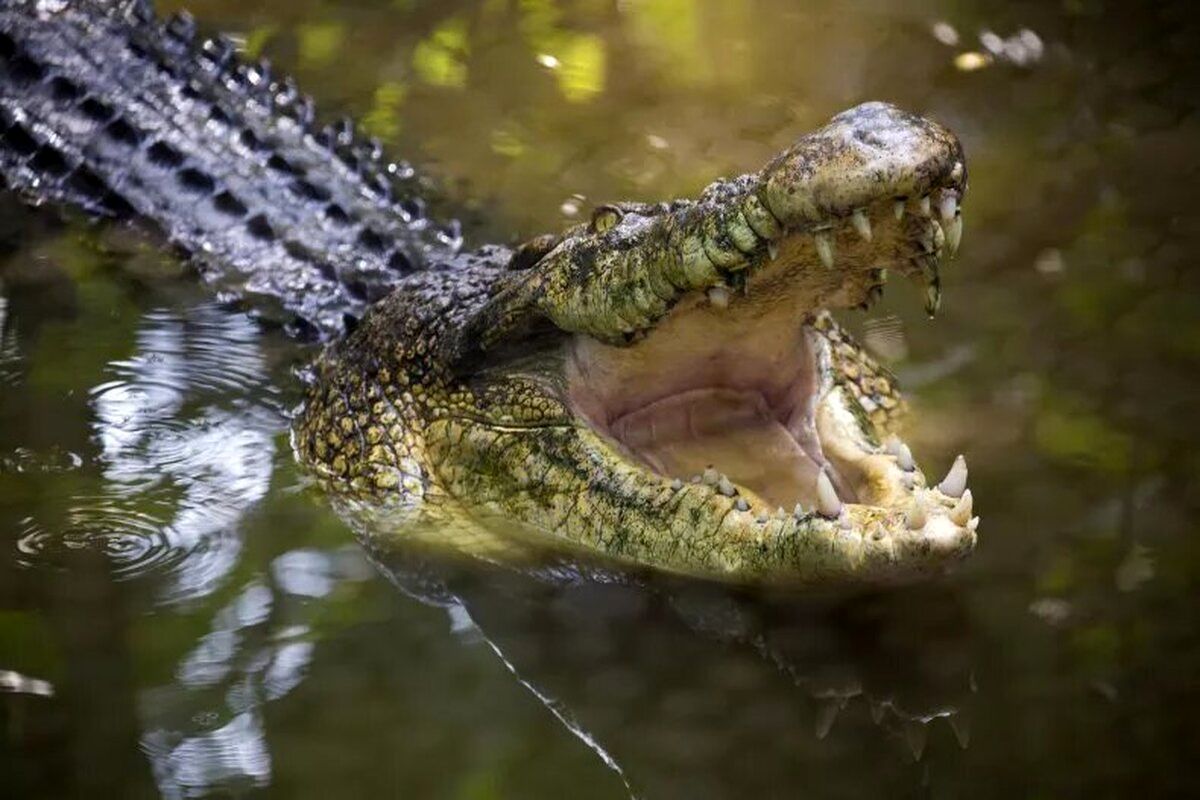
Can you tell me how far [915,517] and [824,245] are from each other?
54cm

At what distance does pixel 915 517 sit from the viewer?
9.27 feet

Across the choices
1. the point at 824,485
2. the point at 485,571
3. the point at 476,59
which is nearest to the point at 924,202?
the point at 824,485

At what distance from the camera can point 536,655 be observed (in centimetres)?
312

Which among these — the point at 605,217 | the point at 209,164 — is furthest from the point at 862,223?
the point at 209,164

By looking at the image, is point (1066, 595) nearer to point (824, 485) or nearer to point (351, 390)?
point (824, 485)

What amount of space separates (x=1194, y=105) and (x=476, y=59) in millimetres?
2733

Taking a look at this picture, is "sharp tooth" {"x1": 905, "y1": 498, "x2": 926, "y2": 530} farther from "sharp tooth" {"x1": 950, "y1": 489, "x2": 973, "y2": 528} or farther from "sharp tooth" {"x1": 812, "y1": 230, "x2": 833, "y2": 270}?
"sharp tooth" {"x1": 812, "y1": 230, "x2": 833, "y2": 270}

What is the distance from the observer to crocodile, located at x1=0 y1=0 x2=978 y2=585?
2.79 m

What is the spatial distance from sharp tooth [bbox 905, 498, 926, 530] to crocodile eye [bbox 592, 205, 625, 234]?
88 cm

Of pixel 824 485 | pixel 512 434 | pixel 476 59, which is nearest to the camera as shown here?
pixel 824 485

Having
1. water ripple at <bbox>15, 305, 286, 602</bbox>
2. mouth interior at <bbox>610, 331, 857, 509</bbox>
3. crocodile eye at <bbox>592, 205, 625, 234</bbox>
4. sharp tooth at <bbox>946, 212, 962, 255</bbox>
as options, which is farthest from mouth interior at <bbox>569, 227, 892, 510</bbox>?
water ripple at <bbox>15, 305, 286, 602</bbox>

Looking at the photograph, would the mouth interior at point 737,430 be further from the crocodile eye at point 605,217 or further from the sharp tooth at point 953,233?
the sharp tooth at point 953,233

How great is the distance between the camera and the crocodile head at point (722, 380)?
106 inches

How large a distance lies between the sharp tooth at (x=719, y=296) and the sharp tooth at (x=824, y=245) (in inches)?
9.8
